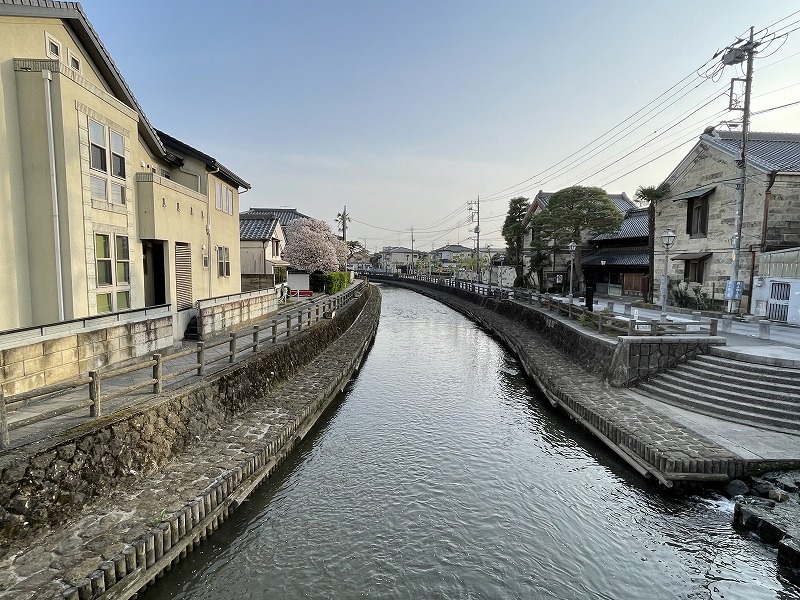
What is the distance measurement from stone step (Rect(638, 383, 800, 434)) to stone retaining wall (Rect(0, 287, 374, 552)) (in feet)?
41.8

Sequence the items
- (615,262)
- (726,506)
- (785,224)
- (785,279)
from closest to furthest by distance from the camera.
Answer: (726,506)
(785,279)
(785,224)
(615,262)

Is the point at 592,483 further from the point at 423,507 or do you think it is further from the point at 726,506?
the point at 423,507

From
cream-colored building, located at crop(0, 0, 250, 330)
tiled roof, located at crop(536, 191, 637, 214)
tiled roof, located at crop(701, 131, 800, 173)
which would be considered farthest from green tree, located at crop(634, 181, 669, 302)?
cream-colored building, located at crop(0, 0, 250, 330)

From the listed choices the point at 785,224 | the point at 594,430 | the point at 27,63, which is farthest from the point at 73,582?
the point at 785,224

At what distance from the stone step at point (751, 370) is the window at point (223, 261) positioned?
2051 cm

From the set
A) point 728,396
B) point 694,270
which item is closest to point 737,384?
point 728,396

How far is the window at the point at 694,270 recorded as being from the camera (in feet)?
82.1

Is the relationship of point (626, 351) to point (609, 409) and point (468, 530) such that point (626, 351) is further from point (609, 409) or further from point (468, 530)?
point (468, 530)

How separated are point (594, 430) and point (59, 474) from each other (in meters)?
12.4

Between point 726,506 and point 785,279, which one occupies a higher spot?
point 785,279

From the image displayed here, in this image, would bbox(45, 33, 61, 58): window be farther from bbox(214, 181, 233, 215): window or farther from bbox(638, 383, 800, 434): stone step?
bbox(638, 383, 800, 434): stone step

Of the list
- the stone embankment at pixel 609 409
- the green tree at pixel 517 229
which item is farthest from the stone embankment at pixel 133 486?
the green tree at pixel 517 229

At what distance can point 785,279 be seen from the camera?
1884 centimetres

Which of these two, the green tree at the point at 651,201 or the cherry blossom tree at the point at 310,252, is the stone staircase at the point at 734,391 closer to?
the green tree at the point at 651,201
